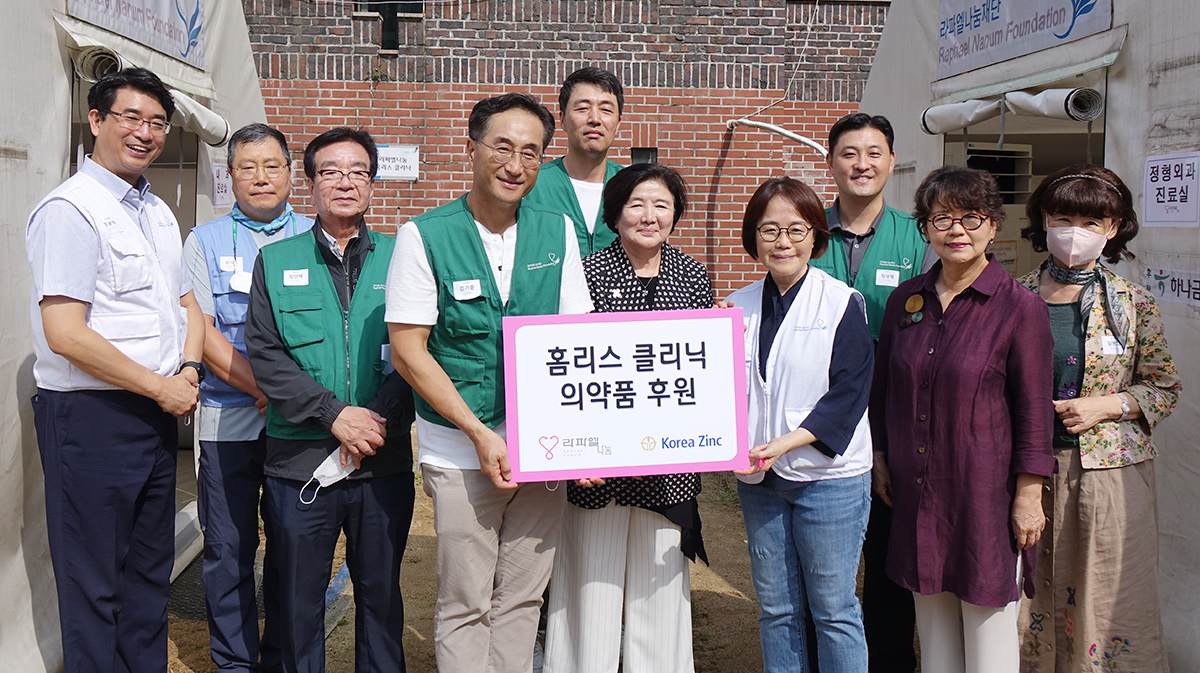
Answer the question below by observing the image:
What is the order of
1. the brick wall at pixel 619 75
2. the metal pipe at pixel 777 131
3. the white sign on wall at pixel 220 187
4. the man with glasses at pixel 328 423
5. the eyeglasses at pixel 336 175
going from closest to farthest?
the man with glasses at pixel 328 423 < the eyeglasses at pixel 336 175 < the white sign on wall at pixel 220 187 < the brick wall at pixel 619 75 < the metal pipe at pixel 777 131

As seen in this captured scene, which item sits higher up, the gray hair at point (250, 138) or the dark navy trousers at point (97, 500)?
the gray hair at point (250, 138)

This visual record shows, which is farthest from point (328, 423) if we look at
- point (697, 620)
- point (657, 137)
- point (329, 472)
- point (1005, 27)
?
point (657, 137)

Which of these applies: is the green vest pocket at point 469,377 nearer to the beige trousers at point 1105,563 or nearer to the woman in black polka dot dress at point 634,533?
the woman in black polka dot dress at point 634,533

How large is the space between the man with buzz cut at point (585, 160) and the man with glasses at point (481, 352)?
2.55ft

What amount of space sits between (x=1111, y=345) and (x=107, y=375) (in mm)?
3210

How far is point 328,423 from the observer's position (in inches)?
108

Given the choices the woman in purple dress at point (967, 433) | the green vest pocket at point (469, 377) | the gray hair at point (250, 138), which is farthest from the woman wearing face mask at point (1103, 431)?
the gray hair at point (250, 138)

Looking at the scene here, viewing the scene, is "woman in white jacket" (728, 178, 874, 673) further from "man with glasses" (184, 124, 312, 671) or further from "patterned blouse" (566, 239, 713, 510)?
"man with glasses" (184, 124, 312, 671)

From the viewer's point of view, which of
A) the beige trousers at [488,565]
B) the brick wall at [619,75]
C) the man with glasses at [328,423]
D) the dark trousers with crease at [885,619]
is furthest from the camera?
the brick wall at [619,75]

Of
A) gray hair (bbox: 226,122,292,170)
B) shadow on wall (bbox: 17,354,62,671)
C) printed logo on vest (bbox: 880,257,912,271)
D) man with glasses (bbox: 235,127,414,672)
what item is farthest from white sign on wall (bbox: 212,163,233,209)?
printed logo on vest (bbox: 880,257,912,271)

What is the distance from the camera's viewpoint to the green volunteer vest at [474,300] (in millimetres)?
2516

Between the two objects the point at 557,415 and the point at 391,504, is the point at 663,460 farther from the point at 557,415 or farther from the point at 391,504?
the point at 391,504

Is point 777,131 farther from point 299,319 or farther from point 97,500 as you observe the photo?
point 97,500

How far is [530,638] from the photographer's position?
2.75 m
